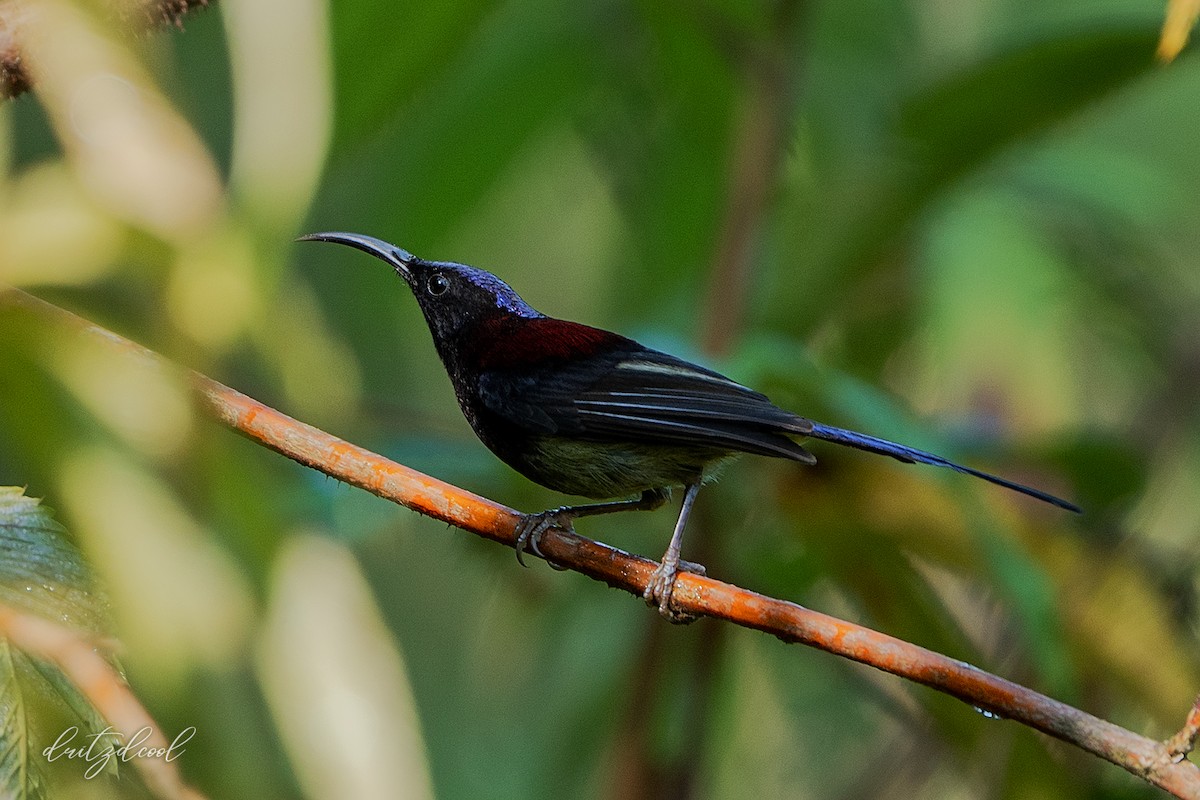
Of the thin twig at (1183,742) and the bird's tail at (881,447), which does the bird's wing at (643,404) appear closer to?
the bird's tail at (881,447)

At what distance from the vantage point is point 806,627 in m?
1.37

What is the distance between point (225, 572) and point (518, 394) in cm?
93

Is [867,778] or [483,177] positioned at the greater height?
[483,177]

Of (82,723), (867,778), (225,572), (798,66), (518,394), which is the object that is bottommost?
(82,723)

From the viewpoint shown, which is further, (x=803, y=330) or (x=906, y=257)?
(x=906, y=257)

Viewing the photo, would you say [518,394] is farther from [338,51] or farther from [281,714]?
[281,714]

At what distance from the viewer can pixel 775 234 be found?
→ 343cm

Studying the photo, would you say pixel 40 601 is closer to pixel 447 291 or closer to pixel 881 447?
pixel 881 447

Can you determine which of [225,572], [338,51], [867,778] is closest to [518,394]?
[338,51]

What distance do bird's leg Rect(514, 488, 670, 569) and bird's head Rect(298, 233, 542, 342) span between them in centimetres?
46

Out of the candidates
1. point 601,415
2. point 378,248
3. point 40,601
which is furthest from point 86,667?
point 378,248

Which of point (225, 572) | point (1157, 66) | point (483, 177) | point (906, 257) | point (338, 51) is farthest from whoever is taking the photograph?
point (906, 257)

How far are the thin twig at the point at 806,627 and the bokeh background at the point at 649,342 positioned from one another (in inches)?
3.0

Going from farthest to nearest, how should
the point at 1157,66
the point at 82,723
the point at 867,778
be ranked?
the point at 867,778 → the point at 1157,66 → the point at 82,723
